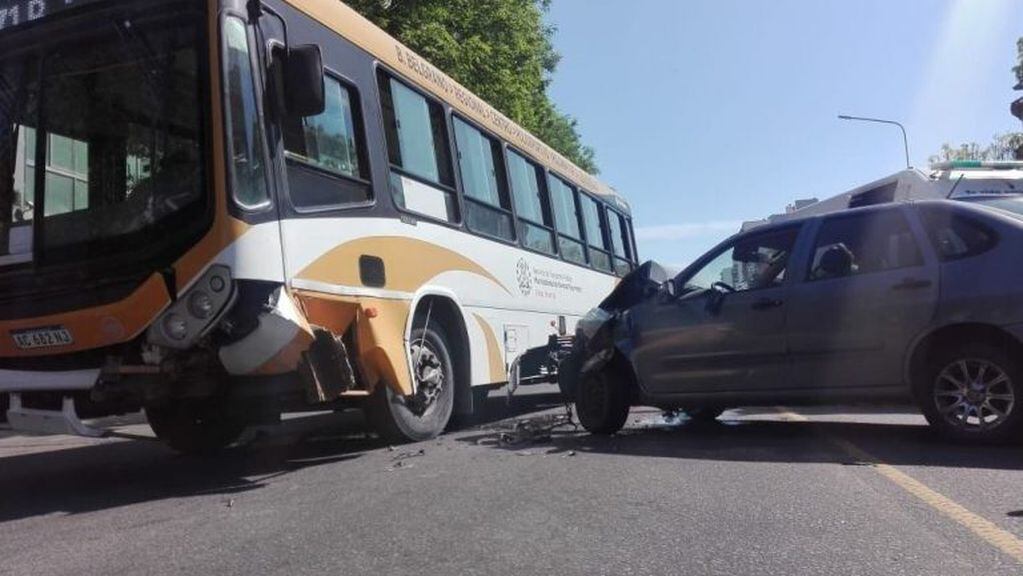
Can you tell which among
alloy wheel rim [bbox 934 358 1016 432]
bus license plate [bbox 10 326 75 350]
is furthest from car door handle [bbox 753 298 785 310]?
bus license plate [bbox 10 326 75 350]

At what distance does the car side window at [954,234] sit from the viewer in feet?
20.6

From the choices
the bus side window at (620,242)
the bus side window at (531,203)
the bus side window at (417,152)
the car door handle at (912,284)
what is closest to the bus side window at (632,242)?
the bus side window at (620,242)

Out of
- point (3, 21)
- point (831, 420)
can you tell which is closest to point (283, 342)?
point (3, 21)

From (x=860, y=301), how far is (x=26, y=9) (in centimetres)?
622

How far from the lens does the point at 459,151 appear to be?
889cm

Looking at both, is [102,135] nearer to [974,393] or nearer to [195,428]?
[195,428]

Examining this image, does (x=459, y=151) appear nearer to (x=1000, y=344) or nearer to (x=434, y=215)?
(x=434, y=215)

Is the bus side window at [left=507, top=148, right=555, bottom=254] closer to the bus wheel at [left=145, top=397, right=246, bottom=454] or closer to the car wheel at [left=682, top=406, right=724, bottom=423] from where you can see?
the car wheel at [left=682, top=406, right=724, bottom=423]

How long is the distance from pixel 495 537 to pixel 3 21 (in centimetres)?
484

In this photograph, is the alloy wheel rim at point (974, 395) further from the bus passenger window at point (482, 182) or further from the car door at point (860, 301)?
the bus passenger window at point (482, 182)

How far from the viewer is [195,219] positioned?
547cm

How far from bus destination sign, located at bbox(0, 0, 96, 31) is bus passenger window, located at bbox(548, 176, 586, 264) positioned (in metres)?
6.81

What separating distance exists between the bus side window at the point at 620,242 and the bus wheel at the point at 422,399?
7141 mm

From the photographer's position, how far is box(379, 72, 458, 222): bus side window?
7.61 metres
